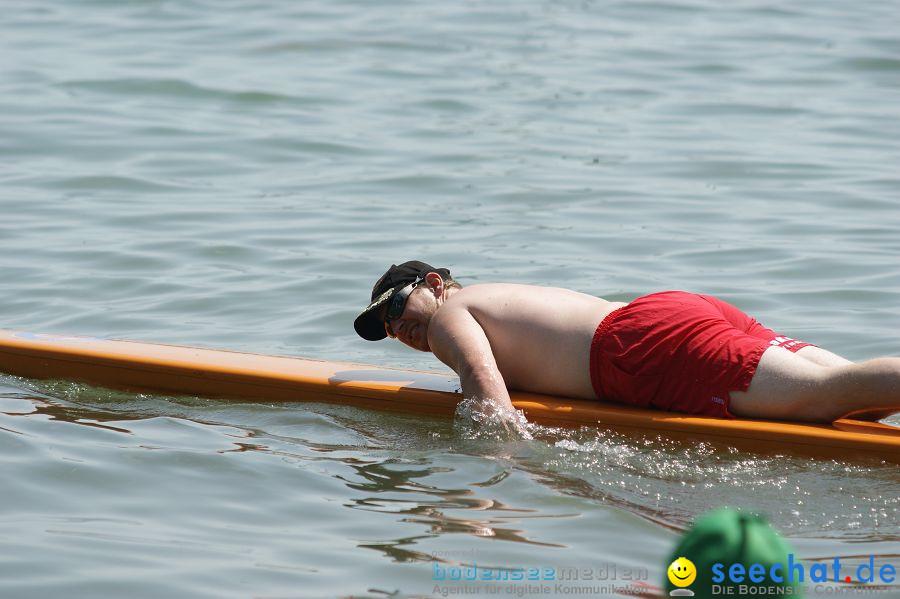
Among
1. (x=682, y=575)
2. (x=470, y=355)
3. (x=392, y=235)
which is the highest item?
(x=392, y=235)

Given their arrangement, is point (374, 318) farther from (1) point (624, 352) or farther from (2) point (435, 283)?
(1) point (624, 352)

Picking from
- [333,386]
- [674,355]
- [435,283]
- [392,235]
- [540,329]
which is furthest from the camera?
[392,235]

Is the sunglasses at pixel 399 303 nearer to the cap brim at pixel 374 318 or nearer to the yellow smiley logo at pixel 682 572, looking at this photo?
the cap brim at pixel 374 318

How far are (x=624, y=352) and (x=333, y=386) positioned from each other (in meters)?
1.21

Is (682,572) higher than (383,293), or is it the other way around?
(383,293)

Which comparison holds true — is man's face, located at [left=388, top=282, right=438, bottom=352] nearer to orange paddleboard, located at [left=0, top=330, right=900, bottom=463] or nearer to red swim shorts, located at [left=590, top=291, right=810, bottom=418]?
orange paddleboard, located at [left=0, top=330, right=900, bottom=463]

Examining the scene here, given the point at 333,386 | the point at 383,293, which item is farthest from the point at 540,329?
the point at 333,386

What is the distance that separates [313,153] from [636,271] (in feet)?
13.1

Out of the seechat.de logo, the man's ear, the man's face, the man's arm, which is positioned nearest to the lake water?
the man's arm

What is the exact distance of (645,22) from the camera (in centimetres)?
1591

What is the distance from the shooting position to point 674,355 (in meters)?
4.18

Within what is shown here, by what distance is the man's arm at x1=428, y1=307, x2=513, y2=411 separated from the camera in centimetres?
422

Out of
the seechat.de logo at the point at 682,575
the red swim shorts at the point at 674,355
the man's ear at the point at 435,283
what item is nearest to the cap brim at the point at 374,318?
the man's ear at the point at 435,283

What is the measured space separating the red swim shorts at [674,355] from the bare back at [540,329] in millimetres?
65
